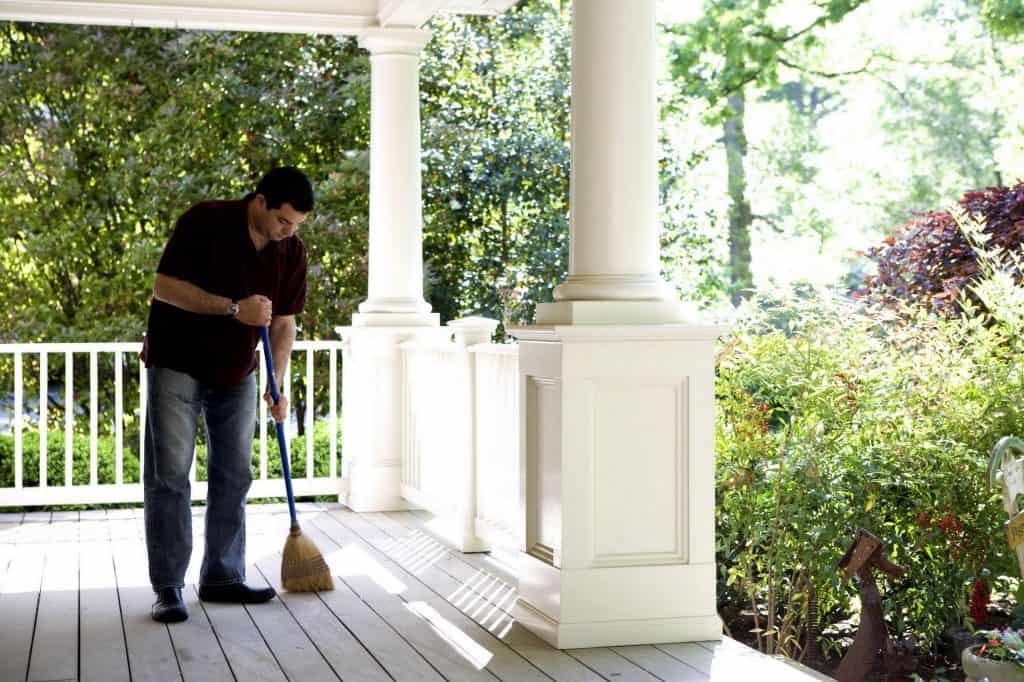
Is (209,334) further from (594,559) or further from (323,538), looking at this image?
(323,538)

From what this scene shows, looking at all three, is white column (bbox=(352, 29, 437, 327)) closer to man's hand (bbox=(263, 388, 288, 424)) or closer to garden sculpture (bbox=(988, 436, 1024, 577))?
man's hand (bbox=(263, 388, 288, 424))

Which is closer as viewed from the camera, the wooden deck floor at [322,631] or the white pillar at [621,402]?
the wooden deck floor at [322,631]

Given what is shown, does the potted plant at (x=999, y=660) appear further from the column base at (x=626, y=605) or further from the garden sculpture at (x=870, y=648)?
the column base at (x=626, y=605)

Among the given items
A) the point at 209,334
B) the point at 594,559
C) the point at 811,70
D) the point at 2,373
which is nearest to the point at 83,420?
the point at 2,373

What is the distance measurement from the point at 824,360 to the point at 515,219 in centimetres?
522

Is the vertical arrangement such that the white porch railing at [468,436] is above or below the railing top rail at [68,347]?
below

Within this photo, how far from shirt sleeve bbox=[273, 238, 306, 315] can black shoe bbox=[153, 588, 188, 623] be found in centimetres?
102

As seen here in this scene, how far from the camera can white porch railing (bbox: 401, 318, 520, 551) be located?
5.13 meters

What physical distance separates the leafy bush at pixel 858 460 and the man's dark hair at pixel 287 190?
1933mm

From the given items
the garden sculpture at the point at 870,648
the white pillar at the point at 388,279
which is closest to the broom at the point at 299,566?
the garden sculpture at the point at 870,648

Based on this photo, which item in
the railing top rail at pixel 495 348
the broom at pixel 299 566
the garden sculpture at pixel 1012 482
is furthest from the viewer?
the railing top rail at pixel 495 348

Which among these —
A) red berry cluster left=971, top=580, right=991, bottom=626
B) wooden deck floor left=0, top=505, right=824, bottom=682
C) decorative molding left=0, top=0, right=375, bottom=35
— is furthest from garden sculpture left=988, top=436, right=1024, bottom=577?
decorative molding left=0, top=0, right=375, bottom=35

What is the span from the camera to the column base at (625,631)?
3.81 m

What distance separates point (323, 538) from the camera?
584 cm
